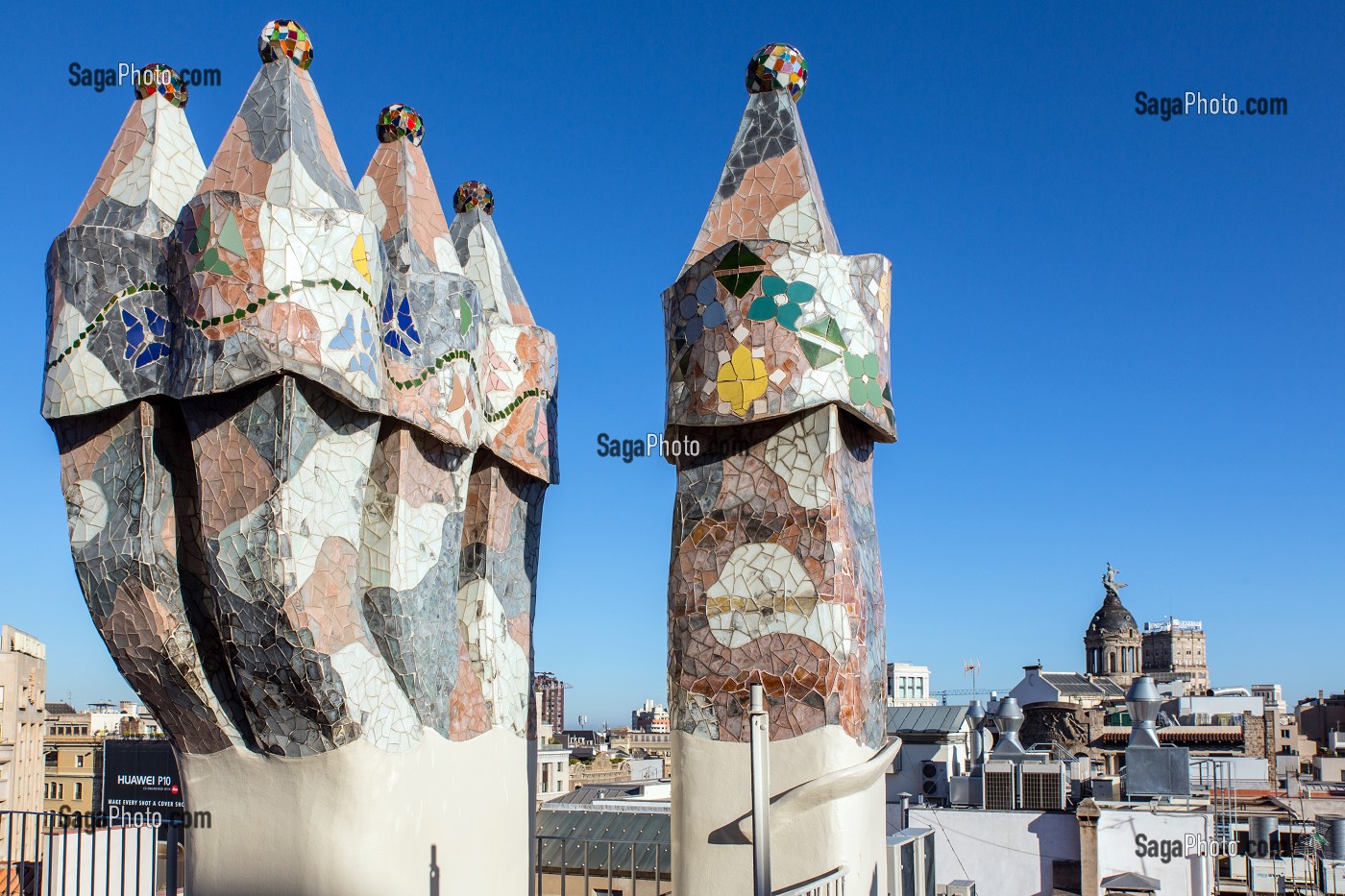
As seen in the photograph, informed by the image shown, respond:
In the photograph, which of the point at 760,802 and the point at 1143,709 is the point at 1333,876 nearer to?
the point at 1143,709

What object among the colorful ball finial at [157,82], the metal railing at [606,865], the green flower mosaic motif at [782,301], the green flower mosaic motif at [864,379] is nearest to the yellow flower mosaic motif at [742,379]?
the green flower mosaic motif at [782,301]

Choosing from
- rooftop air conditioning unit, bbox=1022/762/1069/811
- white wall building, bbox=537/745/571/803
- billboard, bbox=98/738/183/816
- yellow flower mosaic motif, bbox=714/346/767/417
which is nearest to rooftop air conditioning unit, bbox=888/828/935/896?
yellow flower mosaic motif, bbox=714/346/767/417

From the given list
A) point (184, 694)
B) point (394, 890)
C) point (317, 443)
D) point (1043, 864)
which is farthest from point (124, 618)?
point (1043, 864)

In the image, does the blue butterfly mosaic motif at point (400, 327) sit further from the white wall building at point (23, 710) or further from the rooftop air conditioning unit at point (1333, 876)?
the white wall building at point (23, 710)

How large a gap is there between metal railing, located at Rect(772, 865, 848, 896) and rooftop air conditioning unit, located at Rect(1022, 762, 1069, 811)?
393 inches

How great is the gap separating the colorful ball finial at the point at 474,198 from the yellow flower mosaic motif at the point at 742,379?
4430mm

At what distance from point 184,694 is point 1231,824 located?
1535cm

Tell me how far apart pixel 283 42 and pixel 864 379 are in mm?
5454

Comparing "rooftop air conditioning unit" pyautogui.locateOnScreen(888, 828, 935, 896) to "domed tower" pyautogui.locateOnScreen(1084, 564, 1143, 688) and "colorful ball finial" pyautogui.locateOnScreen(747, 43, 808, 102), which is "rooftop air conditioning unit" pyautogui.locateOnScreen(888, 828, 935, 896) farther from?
"domed tower" pyautogui.locateOnScreen(1084, 564, 1143, 688)

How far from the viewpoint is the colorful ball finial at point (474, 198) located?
13.7 m

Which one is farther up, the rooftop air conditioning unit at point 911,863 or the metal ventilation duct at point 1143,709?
the metal ventilation duct at point 1143,709

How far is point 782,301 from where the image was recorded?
33.8ft

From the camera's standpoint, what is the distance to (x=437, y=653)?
11.6 meters

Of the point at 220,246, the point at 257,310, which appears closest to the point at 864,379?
the point at 257,310
